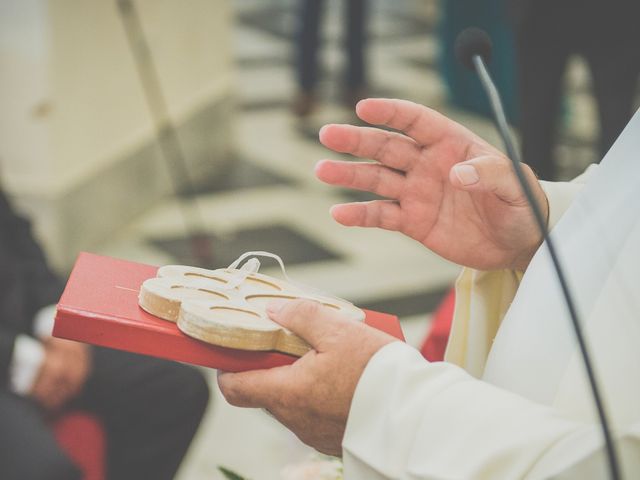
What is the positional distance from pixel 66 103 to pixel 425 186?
2297mm

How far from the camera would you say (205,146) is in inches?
177

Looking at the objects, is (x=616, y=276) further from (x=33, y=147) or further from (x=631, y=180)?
(x=33, y=147)

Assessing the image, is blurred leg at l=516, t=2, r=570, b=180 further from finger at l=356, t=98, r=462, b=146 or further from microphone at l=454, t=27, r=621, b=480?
microphone at l=454, t=27, r=621, b=480

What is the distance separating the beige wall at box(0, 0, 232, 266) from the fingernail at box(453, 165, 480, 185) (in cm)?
224

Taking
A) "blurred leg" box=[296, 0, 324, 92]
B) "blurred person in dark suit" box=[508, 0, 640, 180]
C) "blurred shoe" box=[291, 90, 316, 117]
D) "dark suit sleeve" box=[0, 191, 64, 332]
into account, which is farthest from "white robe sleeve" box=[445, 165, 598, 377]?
"blurred shoe" box=[291, 90, 316, 117]

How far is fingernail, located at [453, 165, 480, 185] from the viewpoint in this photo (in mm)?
979

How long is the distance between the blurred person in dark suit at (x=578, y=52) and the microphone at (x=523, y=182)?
191 cm

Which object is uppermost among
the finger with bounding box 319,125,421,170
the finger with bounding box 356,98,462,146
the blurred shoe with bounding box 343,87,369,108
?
the finger with bounding box 356,98,462,146

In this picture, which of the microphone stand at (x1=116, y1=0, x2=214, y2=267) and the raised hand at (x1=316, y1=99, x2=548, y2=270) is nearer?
the raised hand at (x1=316, y1=99, x2=548, y2=270)

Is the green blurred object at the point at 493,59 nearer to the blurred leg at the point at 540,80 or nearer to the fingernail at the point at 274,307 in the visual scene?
the blurred leg at the point at 540,80

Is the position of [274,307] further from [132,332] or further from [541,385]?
[541,385]

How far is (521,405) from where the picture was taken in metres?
0.83

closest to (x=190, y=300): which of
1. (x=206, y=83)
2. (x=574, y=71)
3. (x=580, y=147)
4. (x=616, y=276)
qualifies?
(x=616, y=276)

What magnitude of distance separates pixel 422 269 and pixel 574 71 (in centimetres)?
375
